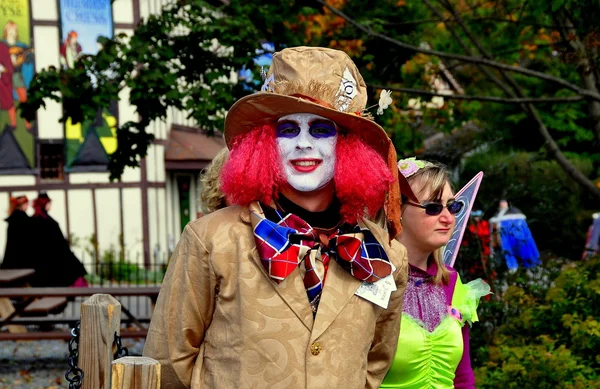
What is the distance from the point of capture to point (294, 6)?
8.97 m

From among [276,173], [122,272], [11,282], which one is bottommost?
[122,272]

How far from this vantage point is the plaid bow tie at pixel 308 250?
308 centimetres

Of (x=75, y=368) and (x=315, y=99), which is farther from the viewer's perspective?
(x=315, y=99)

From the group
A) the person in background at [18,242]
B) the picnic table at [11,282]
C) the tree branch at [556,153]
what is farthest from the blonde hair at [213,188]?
the person in background at [18,242]

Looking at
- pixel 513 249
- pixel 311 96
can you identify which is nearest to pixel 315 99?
pixel 311 96

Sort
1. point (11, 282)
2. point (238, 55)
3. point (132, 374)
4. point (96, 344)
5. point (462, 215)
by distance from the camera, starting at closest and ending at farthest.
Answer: point (132, 374), point (96, 344), point (462, 215), point (238, 55), point (11, 282)

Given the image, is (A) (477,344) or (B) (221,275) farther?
(A) (477,344)

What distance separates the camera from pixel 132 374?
2.70m

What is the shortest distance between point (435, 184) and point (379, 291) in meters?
1.13

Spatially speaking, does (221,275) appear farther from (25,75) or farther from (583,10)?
(25,75)

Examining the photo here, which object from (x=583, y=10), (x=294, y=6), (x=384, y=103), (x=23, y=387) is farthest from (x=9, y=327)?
(x=384, y=103)

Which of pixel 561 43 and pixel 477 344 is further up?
pixel 561 43

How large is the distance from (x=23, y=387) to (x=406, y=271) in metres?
6.96

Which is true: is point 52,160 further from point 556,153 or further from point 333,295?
point 333,295
